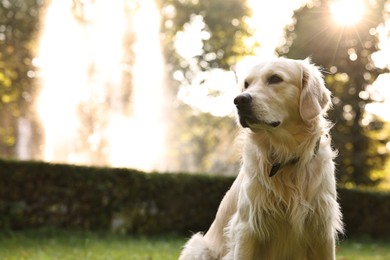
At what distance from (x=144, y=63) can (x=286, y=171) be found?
986 inches

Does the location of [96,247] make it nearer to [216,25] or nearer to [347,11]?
[216,25]

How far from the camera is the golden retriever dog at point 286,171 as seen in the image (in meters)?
3.63

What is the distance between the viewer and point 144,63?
28.2m

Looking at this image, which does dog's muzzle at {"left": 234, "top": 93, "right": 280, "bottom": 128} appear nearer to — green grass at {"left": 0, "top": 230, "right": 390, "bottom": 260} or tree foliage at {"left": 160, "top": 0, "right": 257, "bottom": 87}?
green grass at {"left": 0, "top": 230, "right": 390, "bottom": 260}

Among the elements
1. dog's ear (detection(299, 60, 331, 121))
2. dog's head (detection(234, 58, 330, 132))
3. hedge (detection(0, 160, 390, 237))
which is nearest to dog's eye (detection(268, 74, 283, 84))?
dog's head (detection(234, 58, 330, 132))

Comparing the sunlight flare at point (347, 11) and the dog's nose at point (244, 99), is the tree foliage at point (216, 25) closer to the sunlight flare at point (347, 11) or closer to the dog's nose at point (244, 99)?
the sunlight flare at point (347, 11)

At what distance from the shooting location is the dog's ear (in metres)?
3.67

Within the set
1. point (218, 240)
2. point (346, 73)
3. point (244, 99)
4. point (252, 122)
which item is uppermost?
point (346, 73)

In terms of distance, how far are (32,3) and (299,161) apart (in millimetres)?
14379

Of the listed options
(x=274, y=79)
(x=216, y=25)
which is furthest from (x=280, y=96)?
(x=216, y=25)

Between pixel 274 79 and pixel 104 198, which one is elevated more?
pixel 274 79

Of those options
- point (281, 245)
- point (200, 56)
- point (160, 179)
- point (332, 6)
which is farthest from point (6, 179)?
point (332, 6)

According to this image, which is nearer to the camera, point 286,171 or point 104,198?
point 286,171

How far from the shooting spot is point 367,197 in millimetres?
12180
